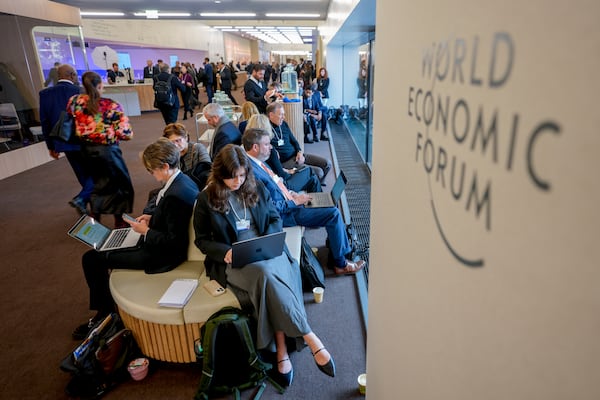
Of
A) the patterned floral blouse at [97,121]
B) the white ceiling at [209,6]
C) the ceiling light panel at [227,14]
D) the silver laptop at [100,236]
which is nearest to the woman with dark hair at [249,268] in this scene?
the silver laptop at [100,236]

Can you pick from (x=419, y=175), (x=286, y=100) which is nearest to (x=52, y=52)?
(x=286, y=100)

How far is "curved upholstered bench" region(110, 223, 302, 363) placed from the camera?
2.29 m

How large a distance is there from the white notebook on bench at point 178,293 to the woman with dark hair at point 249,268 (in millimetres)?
149

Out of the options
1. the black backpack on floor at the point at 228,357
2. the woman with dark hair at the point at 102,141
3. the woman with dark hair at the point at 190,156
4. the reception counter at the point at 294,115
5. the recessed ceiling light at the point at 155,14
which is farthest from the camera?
the recessed ceiling light at the point at 155,14

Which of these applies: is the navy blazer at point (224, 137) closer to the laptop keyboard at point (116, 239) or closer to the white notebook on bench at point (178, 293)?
the laptop keyboard at point (116, 239)

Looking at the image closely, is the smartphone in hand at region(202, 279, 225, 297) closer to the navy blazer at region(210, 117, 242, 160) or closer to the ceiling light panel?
the navy blazer at region(210, 117, 242, 160)

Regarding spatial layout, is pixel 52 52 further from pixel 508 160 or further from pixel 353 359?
pixel 508 160

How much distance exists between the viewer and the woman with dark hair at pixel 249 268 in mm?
2299

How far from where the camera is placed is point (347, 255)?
3.61m

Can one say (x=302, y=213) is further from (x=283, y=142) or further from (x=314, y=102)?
(x=314, y=102)

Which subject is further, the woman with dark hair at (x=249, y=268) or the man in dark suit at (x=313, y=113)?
the man in dark suit at (x=313, y=113)

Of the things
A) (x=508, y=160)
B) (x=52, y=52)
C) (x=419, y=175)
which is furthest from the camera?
(x=52, y=52)

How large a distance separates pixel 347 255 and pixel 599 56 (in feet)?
11.0

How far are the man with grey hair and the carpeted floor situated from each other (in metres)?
1.37
